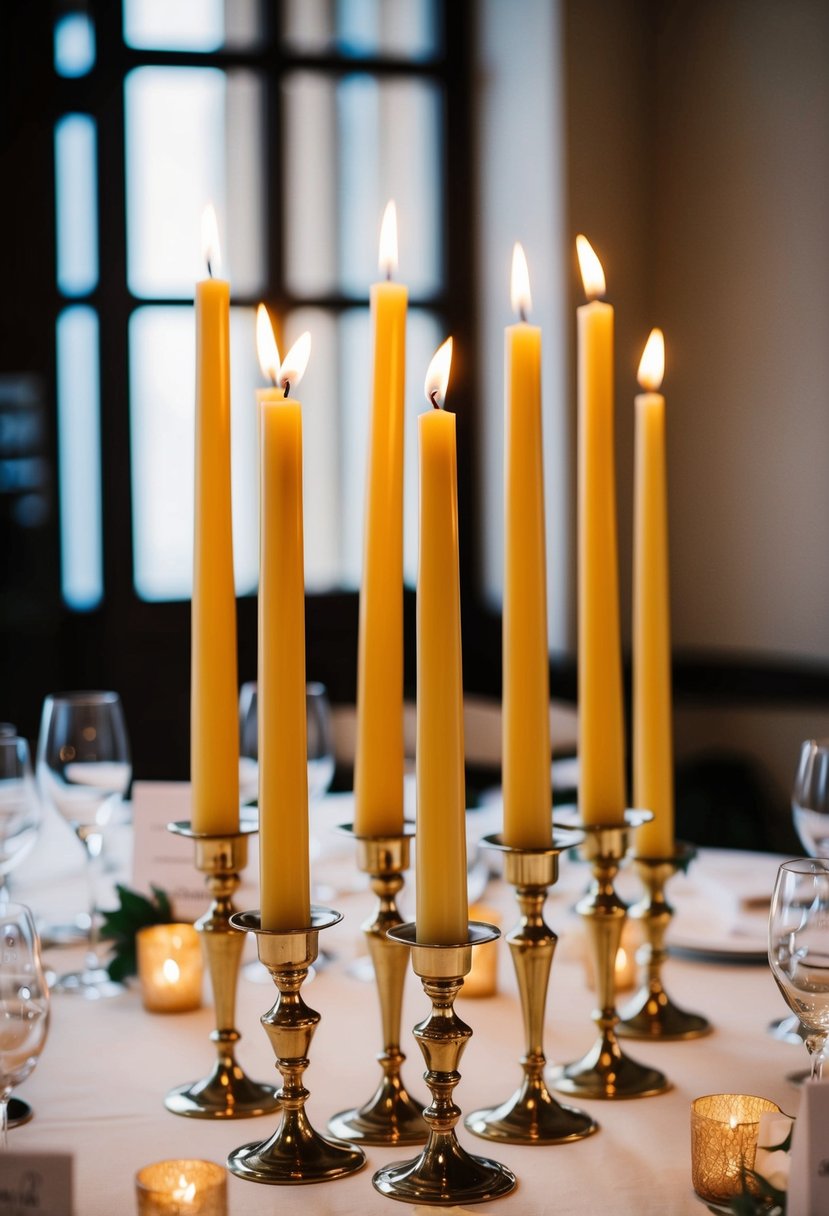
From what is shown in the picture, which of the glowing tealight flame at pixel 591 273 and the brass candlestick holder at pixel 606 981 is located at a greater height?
the glowing tealight flame at pixel 591 273

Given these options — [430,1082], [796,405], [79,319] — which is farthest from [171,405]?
[430,1082]

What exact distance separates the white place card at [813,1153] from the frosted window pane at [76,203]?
13.1 ft

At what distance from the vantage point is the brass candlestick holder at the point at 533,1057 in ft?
3.18

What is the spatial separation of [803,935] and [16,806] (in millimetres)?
803

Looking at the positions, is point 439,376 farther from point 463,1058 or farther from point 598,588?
point 463,1058

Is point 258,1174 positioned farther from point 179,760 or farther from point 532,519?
point 179,760

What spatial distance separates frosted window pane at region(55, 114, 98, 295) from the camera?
14.3 feet

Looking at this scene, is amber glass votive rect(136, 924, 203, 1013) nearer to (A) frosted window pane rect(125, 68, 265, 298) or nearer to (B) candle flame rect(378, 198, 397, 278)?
(B) candle flame rect(378, 198, 397, 278)

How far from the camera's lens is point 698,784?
13.4 feet

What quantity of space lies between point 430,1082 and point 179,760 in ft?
12.1

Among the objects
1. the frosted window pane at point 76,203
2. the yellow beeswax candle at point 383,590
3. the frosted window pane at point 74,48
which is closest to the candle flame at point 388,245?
the yellow beeswax candle at point 383,590

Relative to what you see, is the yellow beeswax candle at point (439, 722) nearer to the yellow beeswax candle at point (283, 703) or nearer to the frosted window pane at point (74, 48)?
the yellow beeswax candle at point (283, 703)

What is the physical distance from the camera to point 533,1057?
981 millimetres

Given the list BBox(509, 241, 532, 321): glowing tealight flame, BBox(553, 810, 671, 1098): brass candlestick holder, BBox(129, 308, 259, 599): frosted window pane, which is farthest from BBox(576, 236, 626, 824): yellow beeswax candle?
BBox(129, 308, 259, 599): frosted window pane
